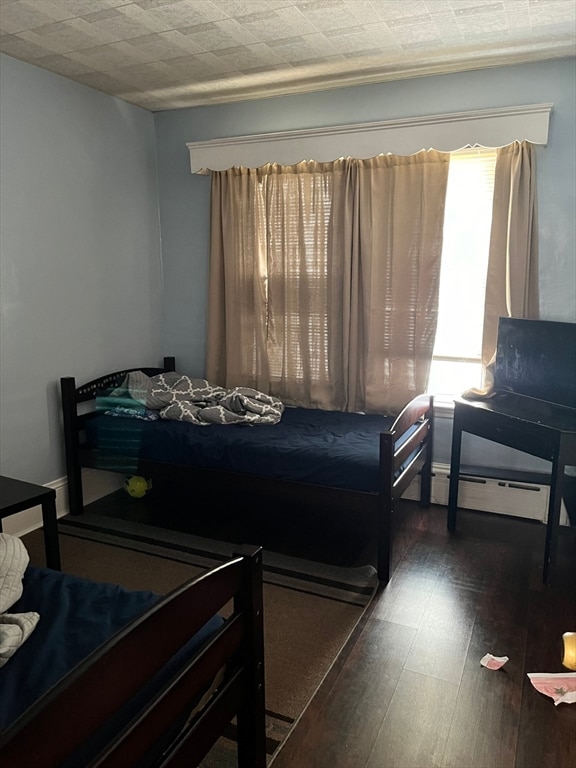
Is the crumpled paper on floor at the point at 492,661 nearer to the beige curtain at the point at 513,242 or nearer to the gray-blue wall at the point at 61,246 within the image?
the beige curtain at the point at 513,242

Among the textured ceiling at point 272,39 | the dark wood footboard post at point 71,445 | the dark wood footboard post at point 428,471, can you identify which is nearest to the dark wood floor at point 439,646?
the dark wood footboard post at point 428,471

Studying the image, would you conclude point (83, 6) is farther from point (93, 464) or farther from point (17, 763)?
point (17, 763)

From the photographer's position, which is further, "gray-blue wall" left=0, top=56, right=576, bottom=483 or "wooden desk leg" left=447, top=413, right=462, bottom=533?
"wooden desk leg" left=447, top=413, right=462, bottom=533

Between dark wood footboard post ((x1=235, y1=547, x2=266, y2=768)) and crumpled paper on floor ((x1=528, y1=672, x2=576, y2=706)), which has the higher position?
dark wood footboard post ((x1=235, y1=547, x2=266, y2=768))

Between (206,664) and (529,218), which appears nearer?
(206,664)

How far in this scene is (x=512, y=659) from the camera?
2.15 m

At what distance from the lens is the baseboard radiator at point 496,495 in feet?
10.7

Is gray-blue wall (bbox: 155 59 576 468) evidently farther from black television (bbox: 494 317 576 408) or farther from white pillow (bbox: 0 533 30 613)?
white pillow (bbox: 0 533 30 613)

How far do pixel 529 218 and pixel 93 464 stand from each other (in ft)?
9.25

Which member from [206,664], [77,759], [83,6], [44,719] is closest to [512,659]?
[206,664]

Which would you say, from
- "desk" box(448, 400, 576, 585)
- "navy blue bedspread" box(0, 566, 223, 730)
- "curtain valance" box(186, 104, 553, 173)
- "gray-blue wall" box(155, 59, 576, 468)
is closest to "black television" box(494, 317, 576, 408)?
"desk" box(448, 400, 576, 585)

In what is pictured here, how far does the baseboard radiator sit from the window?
55 cm

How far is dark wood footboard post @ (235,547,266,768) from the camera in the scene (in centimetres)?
148

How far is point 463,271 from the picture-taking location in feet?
11.3
